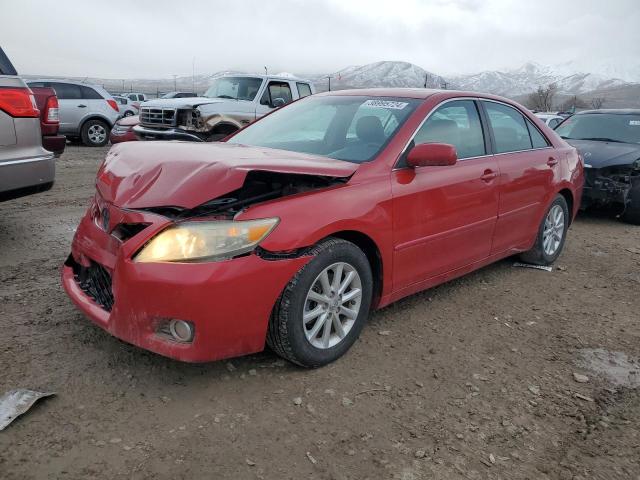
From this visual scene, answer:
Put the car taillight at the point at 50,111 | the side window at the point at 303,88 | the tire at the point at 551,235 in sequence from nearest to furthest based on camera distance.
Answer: the tire at the point at 551,235, the car taillight at the point at 50,111, the side window at the point at 303,88

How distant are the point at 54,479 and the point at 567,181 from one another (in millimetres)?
4577

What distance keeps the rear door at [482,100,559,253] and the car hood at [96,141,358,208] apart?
5.18 ft

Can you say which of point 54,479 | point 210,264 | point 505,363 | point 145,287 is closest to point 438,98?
point 505,363

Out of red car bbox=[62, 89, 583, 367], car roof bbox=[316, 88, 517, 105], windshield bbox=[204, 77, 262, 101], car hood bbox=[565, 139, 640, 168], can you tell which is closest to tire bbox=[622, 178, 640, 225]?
car hood bbox=[565, 139, 640, 168]

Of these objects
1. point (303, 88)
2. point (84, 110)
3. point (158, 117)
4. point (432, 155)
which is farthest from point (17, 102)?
point (84, 110)

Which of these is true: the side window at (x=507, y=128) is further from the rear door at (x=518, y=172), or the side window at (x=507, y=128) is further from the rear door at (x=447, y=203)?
the rear door at (x=447, y=203)

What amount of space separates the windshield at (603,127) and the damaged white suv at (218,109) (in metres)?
4.64

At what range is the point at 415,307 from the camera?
3.78 m

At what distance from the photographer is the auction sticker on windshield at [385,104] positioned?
3.56 meters

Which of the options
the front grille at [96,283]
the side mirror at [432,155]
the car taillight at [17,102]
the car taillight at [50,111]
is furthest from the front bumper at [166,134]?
the side mirror at [432,155]

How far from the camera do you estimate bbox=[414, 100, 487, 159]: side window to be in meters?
3.49

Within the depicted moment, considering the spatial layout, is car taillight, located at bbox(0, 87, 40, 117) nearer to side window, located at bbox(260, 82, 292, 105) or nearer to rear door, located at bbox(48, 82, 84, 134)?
side window, located at bbox(260, 82, 292, 105)

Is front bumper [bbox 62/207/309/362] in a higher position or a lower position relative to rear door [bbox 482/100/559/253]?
lower

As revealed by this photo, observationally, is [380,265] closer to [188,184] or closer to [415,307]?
[415,307]
